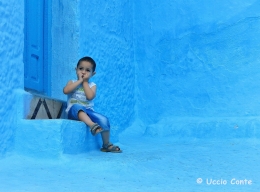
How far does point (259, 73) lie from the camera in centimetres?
498

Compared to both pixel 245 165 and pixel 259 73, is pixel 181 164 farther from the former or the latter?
pixel 259 73

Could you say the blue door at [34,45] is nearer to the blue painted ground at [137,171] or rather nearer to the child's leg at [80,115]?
the child's leg at [80,115]

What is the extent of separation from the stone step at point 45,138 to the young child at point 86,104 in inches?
12.6

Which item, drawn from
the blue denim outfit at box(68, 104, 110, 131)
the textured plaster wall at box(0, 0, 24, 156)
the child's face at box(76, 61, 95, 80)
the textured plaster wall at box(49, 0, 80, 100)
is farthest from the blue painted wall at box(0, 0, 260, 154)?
the textured plaster wall at box(0, 0, 24, 156)

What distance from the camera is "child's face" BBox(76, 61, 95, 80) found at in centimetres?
373

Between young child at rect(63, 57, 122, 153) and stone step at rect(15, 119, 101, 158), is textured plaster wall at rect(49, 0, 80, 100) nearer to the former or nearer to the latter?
young child at rect(63, 57, 122, 153)

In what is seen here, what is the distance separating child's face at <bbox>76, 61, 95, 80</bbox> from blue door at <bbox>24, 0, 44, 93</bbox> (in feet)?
2.24

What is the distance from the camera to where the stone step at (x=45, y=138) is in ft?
A: 10.1

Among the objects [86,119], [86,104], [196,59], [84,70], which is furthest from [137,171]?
[196,59]

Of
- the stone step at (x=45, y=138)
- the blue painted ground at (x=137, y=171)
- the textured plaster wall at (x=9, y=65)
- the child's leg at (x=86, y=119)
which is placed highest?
the textured plaster wall at (x=9, y=65)

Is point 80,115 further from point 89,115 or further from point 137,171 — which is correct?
point 137,171

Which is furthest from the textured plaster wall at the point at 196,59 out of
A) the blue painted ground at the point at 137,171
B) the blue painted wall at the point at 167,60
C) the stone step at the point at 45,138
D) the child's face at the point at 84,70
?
the stone step at the point at 45,138

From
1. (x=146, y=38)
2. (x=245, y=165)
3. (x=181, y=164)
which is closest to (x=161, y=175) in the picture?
(x=181, y=164)

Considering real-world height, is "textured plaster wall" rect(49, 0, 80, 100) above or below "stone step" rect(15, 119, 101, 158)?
above
